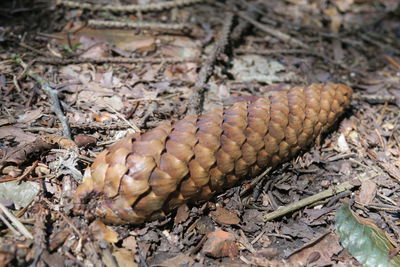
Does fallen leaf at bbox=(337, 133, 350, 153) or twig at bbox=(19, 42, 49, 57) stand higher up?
twig at bbox=(19, 42, 49, 57)

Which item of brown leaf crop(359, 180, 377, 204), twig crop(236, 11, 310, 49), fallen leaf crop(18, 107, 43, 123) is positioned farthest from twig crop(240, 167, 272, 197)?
twig crop(236, 11, 310, 49)

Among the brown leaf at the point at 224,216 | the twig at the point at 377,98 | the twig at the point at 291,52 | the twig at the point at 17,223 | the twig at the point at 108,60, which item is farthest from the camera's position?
the twig at the point at 291,52

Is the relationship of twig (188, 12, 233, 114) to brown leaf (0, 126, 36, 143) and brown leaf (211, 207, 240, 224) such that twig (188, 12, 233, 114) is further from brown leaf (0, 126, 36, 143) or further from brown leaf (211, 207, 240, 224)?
brown leaf (0, 126, 36, 143)

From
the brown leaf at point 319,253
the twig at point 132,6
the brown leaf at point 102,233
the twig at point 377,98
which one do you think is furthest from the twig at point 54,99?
the twig at point 377,98

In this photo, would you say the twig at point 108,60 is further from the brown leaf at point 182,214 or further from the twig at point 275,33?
the brown leaf at point 182,214

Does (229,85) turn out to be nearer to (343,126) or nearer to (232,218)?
(343,126)

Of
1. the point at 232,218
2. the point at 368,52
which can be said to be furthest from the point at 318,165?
the point at 368,52
